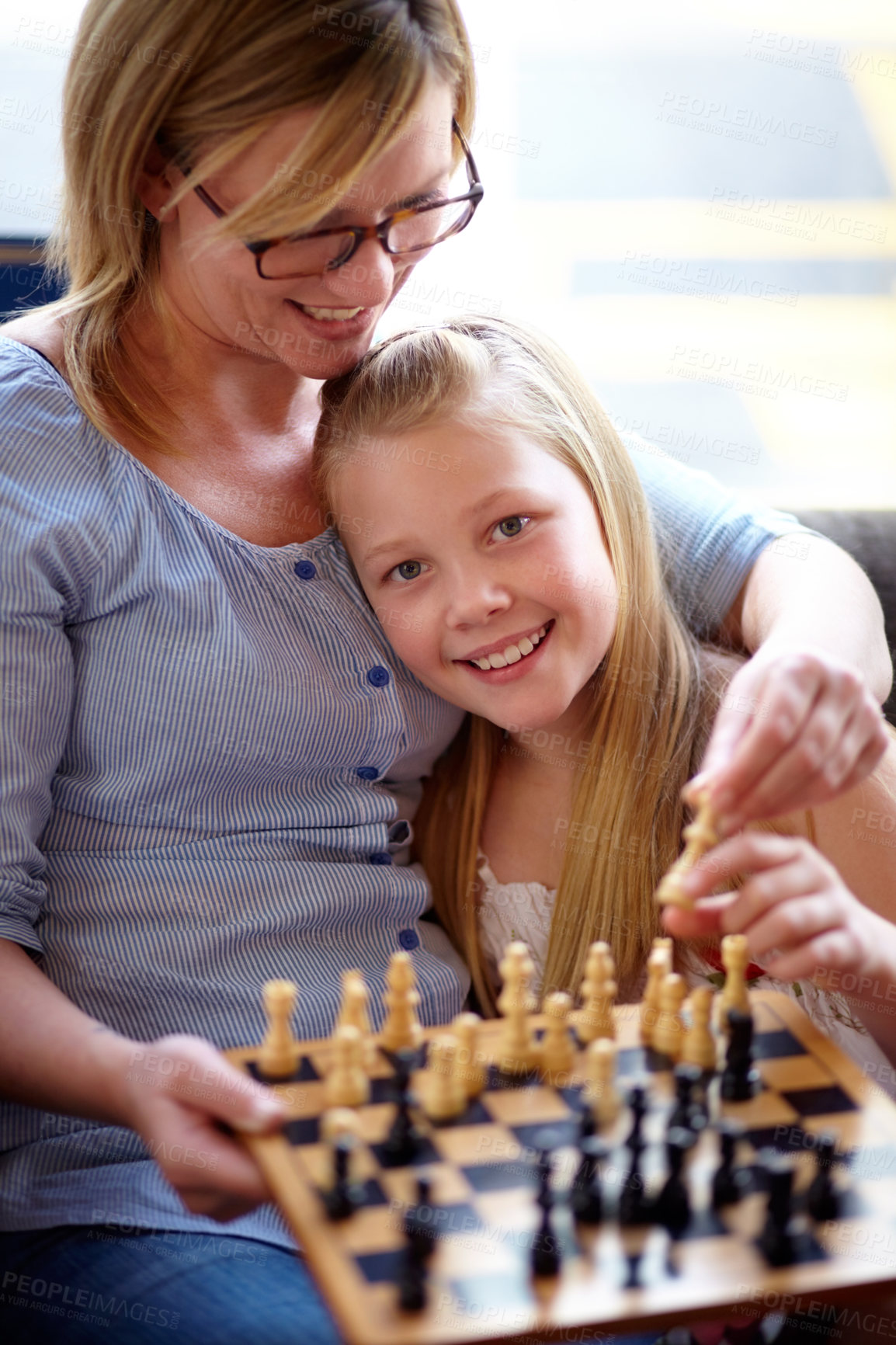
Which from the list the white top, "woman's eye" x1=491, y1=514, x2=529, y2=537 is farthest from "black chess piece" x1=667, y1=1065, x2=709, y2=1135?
"woman's eye" x1=491, y1=514, x2=529, y2=537

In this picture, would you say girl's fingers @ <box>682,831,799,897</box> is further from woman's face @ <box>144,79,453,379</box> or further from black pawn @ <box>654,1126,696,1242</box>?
woman's face @ <box>144,79,453,379</box>

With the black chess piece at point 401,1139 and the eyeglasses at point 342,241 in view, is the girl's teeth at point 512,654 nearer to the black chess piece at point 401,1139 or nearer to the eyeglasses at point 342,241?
the eyeglasses at point 342,241

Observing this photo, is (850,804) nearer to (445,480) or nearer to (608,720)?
(608,720)

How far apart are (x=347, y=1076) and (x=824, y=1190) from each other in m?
0.36

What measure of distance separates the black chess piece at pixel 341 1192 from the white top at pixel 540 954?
66cm

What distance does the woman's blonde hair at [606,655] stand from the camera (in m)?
1.51

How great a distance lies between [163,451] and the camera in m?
1.45

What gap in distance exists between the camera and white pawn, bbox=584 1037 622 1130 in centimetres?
103

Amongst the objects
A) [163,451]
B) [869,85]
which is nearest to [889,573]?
[163,451]

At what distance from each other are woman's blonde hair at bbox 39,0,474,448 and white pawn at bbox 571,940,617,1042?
0.72 m

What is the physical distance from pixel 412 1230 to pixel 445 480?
0.80 m

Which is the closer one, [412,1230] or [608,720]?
[412,1230]

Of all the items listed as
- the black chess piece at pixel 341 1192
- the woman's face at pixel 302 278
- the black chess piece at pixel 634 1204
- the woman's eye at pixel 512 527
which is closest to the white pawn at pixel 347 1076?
the black chess piece at pixel 341 1192

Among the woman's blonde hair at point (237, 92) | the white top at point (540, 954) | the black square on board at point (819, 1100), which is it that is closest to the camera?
the black square on board at point (819, 1100)
